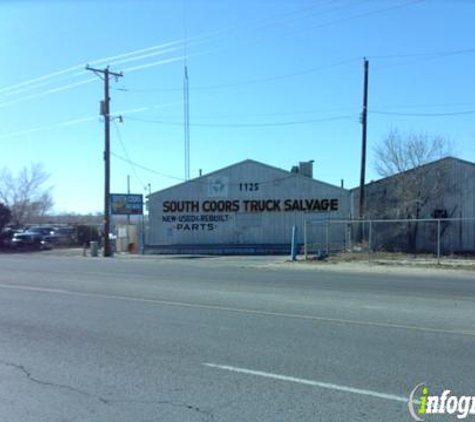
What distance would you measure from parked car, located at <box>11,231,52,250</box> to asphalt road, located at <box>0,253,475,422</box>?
35.7 meters

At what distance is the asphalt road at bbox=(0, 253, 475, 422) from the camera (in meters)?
5.93

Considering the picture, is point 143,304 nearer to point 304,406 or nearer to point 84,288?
point 84,288

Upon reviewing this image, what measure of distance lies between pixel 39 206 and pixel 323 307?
84315 mm

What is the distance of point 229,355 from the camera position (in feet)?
26.2

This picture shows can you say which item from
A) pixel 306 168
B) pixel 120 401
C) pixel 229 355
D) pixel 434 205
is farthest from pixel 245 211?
pixel 120 401

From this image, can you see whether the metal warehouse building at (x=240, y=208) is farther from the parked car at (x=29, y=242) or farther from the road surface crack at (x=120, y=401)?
the road surface crack at (x=120, y=401)

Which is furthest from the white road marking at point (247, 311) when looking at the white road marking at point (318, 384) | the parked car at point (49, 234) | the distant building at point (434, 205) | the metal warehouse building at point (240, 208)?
the parked car at point (49, 234)

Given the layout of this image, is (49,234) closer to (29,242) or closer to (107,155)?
(29,242)

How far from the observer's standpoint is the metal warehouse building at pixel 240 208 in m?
44.3

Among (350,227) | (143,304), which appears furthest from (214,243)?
(143,304)

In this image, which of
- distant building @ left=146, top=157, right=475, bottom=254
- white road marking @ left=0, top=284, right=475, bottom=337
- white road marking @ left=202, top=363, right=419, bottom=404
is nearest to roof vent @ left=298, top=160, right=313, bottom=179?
distant building @ left=146, top=157, right=475, bottom=254

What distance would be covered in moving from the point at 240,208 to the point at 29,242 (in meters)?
16.8

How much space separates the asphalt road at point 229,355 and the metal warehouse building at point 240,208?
1171 inches

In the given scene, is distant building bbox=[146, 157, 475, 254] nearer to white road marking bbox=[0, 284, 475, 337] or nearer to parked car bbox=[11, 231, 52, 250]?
parked car bbox=[11, 231, 52, 250]
